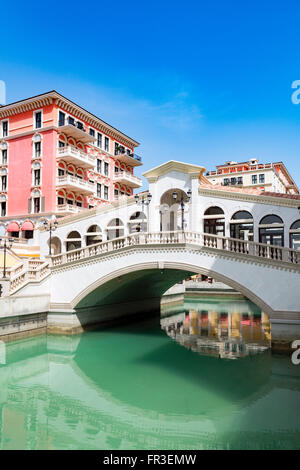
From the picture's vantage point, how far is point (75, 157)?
29953 millimetres

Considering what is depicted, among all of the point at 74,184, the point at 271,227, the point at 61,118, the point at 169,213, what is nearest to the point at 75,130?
the point at 61,118

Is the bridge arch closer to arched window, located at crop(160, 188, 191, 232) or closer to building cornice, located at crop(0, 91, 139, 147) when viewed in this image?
arched window, located at crop(160, 188, 191, 232)

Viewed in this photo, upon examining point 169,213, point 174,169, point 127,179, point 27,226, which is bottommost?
point 169,213

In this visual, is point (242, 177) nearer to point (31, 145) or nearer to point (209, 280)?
point (209, 280)

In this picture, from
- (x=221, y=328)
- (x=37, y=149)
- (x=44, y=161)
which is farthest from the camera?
(x=37, y=149)

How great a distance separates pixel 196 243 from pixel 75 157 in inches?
659

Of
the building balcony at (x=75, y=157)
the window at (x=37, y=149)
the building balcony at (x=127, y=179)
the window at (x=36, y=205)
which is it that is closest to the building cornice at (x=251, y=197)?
the building balcony at (x=75, y=157)

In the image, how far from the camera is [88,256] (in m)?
18.6

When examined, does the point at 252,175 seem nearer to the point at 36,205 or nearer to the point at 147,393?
the point at 36,205

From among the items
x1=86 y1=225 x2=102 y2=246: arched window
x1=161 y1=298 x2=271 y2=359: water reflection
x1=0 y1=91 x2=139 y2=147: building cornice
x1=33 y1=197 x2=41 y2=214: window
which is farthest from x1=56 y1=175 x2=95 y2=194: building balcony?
x1=161 y1=298 x2=271 y2=359: water reflection

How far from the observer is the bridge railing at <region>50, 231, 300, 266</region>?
14.9 metres

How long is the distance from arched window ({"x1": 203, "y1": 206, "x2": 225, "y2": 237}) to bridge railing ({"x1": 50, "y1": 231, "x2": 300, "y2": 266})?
1.80 m
